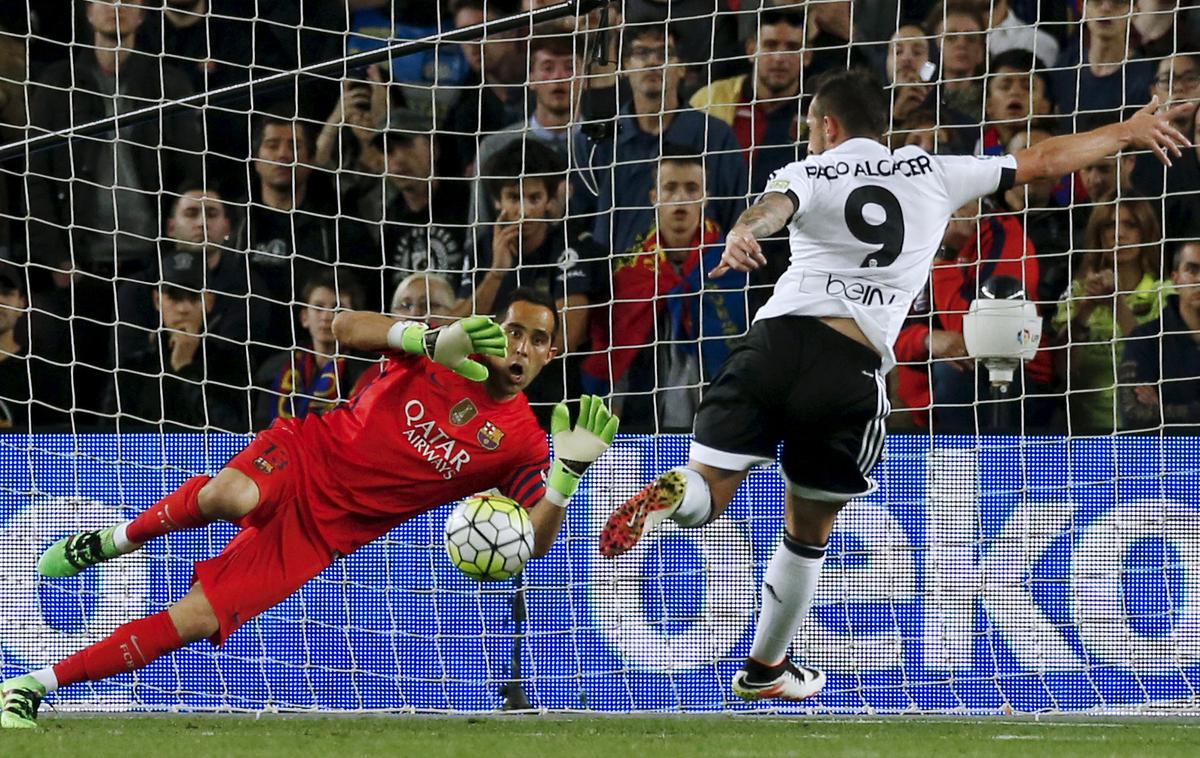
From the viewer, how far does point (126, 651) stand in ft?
21.2

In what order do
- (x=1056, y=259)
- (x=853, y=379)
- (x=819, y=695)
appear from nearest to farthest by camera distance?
(x=853, y=379), (x=819, y=695), (x=1056, y=259)

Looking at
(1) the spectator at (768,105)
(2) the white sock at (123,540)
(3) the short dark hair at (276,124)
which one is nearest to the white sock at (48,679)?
(2) the white sock at (123,540)

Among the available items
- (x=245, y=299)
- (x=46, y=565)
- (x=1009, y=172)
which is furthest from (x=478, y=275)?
(x=1009, y=172)

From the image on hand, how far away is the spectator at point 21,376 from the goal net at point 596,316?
0.02 meters

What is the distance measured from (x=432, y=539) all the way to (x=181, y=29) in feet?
9.71

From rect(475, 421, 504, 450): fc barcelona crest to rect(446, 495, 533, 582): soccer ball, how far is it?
582mm

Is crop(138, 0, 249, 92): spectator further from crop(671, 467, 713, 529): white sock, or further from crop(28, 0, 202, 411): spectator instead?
crop(671, 467, 713, 529): white sock

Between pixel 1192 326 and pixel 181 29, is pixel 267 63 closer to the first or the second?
pixel 181 29

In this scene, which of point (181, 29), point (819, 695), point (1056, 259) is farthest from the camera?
point (181, 29)

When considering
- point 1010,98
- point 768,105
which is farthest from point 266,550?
point 1010,98

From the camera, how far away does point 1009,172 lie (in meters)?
6.15

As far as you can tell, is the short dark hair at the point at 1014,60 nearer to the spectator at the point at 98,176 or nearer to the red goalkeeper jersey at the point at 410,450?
the red goalkeeper jersey at the point at 410,450

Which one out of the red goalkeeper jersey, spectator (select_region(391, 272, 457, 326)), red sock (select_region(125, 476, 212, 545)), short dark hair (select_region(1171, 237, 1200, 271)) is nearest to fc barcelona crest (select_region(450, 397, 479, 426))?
the red goalkeeper jersey

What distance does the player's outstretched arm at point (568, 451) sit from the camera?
6.08 meters
